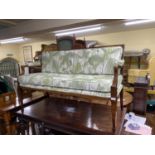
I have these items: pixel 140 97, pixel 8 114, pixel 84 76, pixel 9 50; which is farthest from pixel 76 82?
pixel 9 50

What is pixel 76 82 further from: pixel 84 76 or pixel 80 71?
pixel 80 71

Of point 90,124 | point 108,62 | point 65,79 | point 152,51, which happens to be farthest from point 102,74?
point 152,51

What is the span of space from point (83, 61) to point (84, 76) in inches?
14.6

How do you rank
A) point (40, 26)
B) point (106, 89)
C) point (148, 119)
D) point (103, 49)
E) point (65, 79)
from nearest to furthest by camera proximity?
point (106, 89) < point (65, 79) < point (103, 49) < point (148, 119) < point (40, 26)

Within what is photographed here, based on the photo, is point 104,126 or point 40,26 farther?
point 40,26

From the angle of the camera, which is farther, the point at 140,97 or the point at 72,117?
the point at 140,97

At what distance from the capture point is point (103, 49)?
2.04 m

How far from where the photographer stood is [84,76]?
1.88 meters

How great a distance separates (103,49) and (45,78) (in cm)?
96

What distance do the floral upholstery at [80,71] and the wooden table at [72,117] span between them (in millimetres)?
367

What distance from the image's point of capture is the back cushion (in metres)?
1.93

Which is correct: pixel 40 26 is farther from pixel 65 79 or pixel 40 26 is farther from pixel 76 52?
pixel 65 79

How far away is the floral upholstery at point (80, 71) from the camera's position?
152 cm

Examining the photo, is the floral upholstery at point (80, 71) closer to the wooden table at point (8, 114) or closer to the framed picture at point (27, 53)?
the wooden table at point (8, 114)
